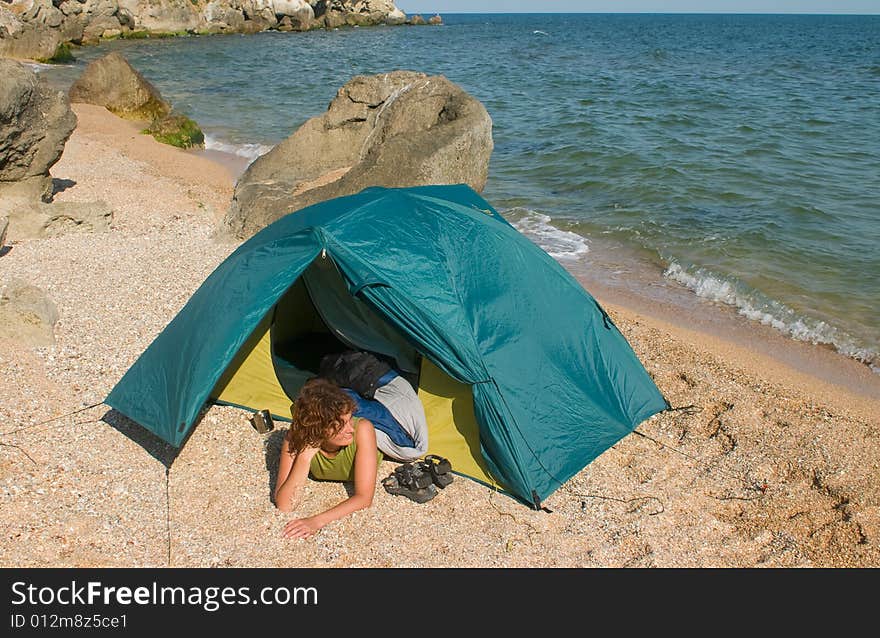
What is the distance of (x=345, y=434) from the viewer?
5.11m

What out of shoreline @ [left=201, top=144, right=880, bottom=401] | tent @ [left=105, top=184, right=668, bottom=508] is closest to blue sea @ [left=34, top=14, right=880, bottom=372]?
shoreline @ [left=201, top=144, right=880, bottom=401]

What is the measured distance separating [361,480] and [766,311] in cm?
705

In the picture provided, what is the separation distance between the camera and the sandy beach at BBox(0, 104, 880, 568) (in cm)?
493

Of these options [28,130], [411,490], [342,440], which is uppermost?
[28,130]

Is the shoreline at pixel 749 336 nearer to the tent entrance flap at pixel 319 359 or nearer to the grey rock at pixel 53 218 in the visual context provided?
the tent entrance flap at pixel 319 359

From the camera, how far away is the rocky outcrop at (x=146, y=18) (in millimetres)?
38562

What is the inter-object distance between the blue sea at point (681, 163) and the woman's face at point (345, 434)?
664cm

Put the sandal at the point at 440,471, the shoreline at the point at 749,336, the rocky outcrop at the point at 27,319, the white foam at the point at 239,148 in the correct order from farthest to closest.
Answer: the white foam at the point at 239,148 → the shoreline at the point at 749,336 → the rocky outcrop at the point at 27,319 → the sandal at the point at 440,471

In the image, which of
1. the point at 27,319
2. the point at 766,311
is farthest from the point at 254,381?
the point at 766,311

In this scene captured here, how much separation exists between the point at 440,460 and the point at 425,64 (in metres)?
41.2

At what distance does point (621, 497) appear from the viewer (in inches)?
222

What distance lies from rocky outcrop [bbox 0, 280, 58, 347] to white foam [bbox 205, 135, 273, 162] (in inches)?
472

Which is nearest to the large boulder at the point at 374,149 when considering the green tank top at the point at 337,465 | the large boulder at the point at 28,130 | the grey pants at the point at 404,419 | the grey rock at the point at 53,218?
the grey rock at the point at 53,218

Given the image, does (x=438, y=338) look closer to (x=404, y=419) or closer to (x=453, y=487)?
(x=404, y=419)
